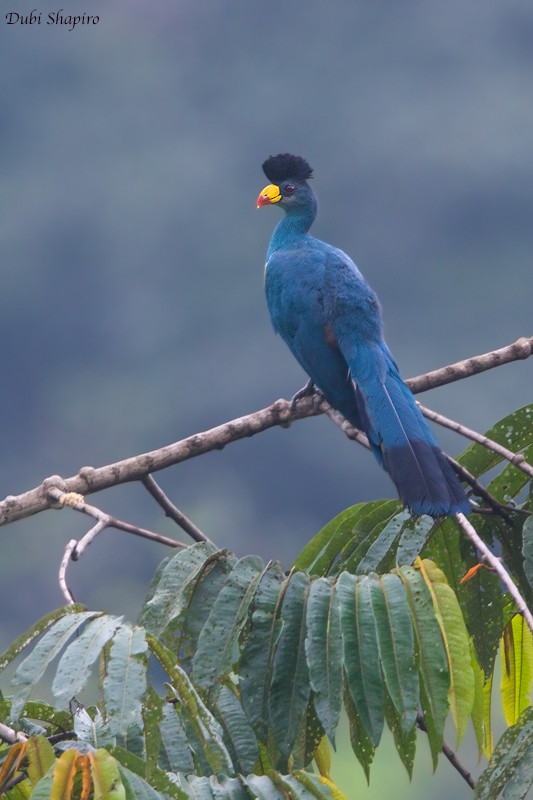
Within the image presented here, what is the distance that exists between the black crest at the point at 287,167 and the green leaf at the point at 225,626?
8.60ft

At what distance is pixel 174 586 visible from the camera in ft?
6.40

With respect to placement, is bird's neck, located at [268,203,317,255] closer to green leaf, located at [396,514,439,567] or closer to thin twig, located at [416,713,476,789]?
green leaf, located at [396,514,439,567]

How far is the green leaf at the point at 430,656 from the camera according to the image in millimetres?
1711

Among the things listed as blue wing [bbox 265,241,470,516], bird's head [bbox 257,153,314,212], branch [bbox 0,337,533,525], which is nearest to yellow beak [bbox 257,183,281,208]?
bird's head [bbox 257,153,314,212]

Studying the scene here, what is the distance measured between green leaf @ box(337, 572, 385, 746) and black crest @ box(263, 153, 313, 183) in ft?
9.18

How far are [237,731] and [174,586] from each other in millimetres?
268

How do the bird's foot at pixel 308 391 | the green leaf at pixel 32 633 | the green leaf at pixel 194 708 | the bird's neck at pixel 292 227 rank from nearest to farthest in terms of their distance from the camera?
1. the green leaf at pixel 194 708
2. the green leaf at pixel 32 633
3. the bird's foot at pixel 308 391
4. the bird's neck at pixel 292 227

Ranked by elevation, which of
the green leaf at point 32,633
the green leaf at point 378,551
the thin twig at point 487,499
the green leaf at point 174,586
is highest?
the thin twig at point 487,499

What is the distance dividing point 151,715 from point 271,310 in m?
2.31

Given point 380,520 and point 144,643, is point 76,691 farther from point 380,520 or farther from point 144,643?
point 380,520

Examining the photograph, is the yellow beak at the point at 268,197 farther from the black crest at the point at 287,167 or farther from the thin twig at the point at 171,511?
the thin twig at the point at 171,511

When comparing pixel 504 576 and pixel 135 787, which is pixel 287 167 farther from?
pixel 135 787

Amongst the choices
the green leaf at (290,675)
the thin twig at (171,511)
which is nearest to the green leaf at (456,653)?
the green leaf at (290,675)

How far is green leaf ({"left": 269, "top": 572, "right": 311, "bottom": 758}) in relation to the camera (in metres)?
1.79
